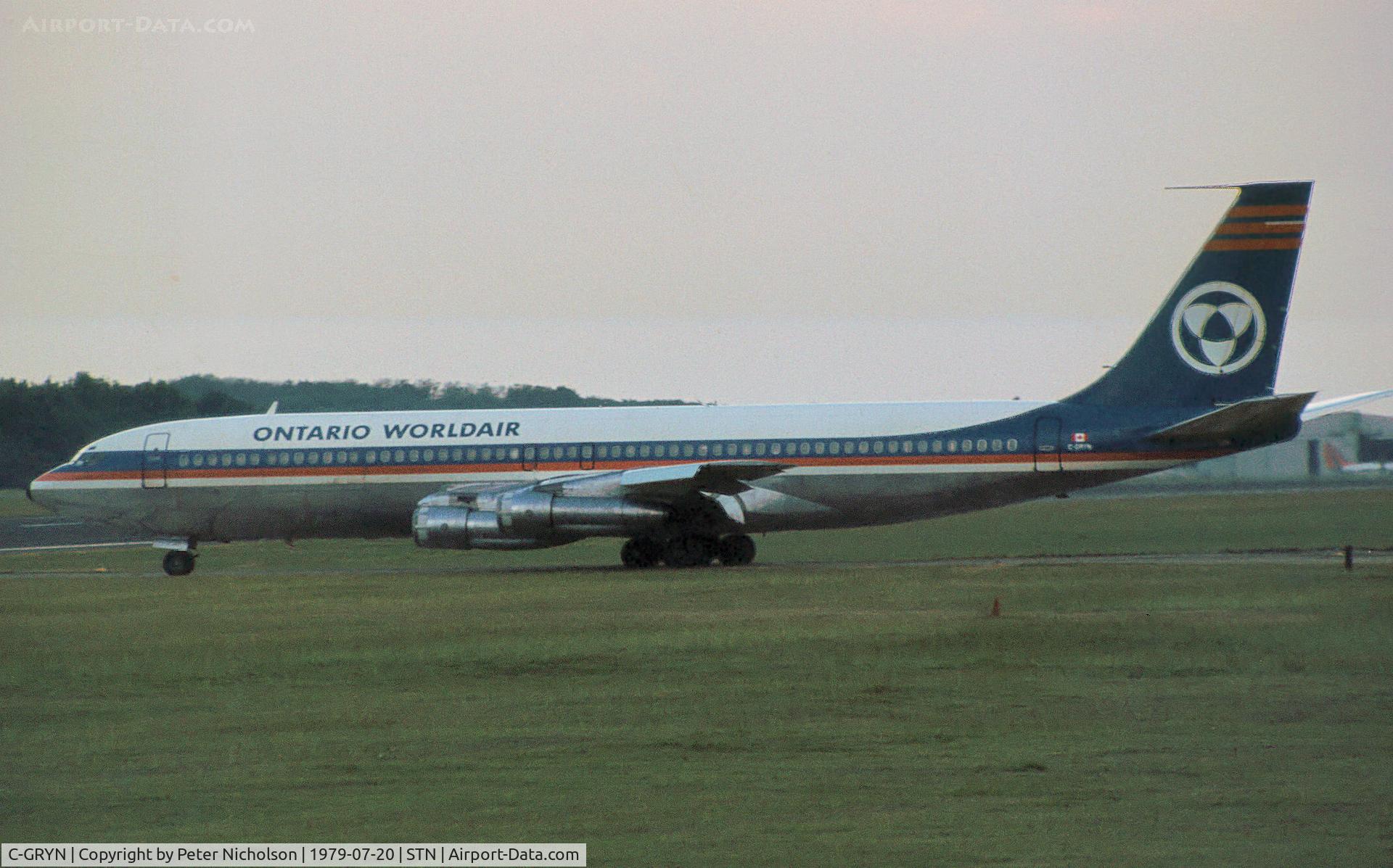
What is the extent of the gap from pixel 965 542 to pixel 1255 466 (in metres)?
37.4

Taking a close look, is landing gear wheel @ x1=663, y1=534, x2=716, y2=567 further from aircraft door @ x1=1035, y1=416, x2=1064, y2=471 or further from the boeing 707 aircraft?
aircraft door @ x1=1035, y1=416, x2=1064, y2=471

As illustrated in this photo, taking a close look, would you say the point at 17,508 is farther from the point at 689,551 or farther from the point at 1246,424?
the point at 1246,424

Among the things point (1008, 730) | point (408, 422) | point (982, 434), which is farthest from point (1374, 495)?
point (1008, 730)

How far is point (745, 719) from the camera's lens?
1127 cm

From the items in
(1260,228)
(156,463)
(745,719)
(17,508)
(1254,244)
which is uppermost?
(1260,228)

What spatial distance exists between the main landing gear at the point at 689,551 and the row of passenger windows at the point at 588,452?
1568 mm

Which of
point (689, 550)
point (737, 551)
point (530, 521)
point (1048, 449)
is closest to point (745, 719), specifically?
point (530, 521)

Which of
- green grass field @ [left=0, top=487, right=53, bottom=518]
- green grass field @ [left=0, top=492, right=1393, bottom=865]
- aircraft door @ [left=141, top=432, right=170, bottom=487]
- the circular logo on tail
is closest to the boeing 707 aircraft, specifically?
the circular logo on tail

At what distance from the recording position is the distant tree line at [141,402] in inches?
1550

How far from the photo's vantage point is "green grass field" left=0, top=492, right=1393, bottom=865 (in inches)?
314

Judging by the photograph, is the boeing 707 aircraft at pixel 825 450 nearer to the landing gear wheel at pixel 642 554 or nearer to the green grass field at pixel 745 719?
the landing gear wheel at pixel 642 554

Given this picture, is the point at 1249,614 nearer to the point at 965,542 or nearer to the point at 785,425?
the point at 785,425

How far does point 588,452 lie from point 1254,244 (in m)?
12.5

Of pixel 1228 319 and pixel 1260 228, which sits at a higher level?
pixel 1260 228
